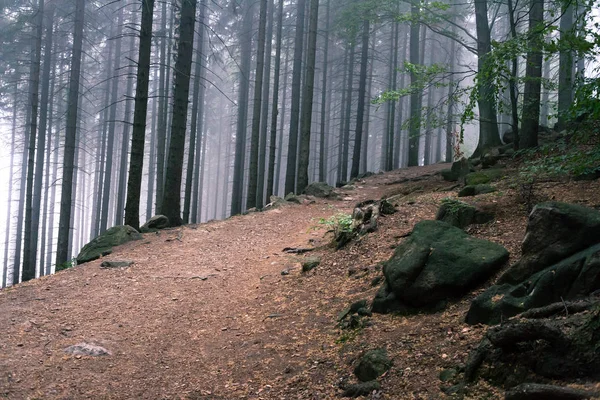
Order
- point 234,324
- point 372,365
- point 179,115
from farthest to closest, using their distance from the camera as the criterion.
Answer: point 179,115, point 234,324, point 372,365

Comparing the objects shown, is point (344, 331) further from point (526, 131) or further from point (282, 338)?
point (526, 131)

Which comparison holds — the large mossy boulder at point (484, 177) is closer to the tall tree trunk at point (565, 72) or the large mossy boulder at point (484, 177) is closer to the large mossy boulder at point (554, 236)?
the tall tree trunk at point (565, 72)

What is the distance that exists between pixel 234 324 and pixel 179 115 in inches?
292

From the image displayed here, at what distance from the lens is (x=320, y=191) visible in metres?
15.0

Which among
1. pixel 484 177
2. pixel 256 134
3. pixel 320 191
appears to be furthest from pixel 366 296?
pixel 256 134

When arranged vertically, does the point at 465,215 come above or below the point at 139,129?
below

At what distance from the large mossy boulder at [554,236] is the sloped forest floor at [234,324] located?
59 centimetres

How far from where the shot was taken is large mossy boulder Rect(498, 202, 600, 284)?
3.68 metres

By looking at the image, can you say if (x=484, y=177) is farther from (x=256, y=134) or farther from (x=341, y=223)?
(x=256, y=134)

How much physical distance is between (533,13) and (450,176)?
4248mm

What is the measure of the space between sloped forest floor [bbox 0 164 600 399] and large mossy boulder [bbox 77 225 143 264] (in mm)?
603

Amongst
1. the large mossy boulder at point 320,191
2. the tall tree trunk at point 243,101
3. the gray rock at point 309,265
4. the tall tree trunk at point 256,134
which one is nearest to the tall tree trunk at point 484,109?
the large mossy boulder at point 320,191

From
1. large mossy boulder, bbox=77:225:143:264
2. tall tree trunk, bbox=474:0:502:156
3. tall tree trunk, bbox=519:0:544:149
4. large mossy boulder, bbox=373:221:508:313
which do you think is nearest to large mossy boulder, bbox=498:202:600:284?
Result: large mossy boulder, bbox=373:221:508:313

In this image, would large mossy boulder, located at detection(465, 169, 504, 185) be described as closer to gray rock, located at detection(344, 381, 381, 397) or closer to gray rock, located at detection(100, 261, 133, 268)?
gray rock, located at detection(344, 381, 381, 397)
